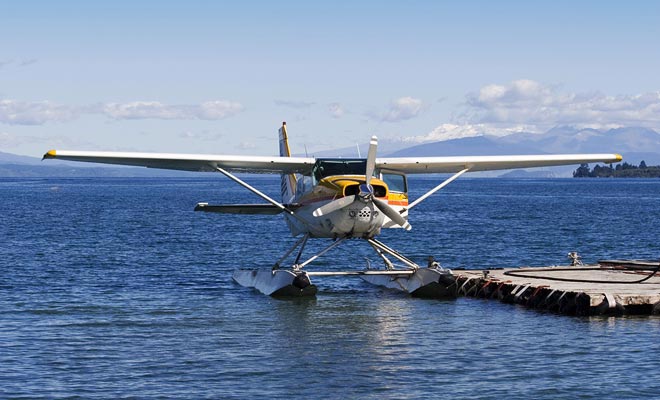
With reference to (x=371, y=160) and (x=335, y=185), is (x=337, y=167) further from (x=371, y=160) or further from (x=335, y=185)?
(x=371, y=160)

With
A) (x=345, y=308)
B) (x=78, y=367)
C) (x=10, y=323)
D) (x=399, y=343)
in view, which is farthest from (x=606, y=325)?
(x=10, y=323)

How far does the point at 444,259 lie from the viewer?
34938 millimetres

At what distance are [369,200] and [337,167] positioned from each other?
166 centimetres

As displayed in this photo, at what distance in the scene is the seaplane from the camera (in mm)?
20516

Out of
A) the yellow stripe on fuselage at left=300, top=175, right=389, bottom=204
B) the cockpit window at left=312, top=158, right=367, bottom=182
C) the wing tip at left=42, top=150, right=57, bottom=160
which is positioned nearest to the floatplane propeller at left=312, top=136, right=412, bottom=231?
the yellow stripe on fuselage at left=300, top=175, right=389, bottom=204

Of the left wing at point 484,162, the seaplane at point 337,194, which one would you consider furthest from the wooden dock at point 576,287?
the left wing at point 484,162

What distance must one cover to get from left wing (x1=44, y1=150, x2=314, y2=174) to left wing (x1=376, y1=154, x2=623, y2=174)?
2.12 m

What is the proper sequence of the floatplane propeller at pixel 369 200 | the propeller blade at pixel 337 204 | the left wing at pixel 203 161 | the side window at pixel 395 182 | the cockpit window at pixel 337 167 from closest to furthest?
the floatplane propeller at pixel 369 200 < the propeller blade at pixel 337 204 < the cockpit window at pixel 337 167 < the left wing at pixel 203 161 < the side window at pixel 395 182

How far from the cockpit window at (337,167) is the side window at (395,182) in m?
0.79

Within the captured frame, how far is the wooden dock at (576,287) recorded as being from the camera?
63.5 ft

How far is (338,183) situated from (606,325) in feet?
19.3

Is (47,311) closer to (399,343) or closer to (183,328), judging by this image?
(183,328)

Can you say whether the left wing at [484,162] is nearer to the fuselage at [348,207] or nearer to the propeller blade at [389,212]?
the fuselage at [348,207]

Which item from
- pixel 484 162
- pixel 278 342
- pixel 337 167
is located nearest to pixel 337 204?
pixel 337 167
